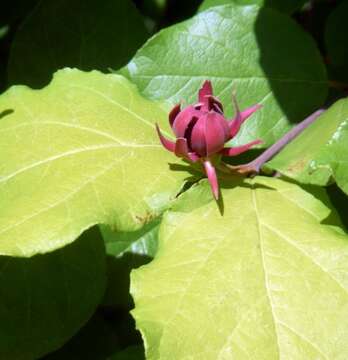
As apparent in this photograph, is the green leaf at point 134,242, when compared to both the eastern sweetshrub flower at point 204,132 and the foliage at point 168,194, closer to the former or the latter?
the foliage at point 168,194

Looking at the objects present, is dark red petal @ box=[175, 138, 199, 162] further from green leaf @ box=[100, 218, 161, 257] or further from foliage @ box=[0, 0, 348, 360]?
green leaf @ box=[100, 218, 161, 257]

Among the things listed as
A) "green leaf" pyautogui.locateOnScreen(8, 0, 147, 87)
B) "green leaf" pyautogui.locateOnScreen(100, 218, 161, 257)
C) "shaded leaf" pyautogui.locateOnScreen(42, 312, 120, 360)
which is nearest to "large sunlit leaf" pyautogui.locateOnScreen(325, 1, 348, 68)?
"green leaf" pyautogui.locateOnScreen(8, 0, 147, 87)

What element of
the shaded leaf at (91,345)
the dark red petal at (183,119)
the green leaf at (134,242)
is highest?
the dark red petal at (183,119)

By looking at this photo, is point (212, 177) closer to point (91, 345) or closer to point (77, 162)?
point (77, 162)

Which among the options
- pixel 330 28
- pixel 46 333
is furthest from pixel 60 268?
pixel 330 28

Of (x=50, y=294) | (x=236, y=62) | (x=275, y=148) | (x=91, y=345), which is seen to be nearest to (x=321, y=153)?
(x=275, y=148)

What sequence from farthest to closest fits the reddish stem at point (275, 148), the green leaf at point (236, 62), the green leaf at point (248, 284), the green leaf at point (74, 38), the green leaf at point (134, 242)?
the green leaf at point (74, 38) < the green leaf at point (134, 242) < the green leaf at point (236, 62) < the reddish stem at point (275, 148) < the green leaf at point (248, 284)

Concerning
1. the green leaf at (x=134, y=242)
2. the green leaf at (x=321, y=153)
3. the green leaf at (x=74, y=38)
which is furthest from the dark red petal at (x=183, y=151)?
the green leaf at (x=74, y=38)
